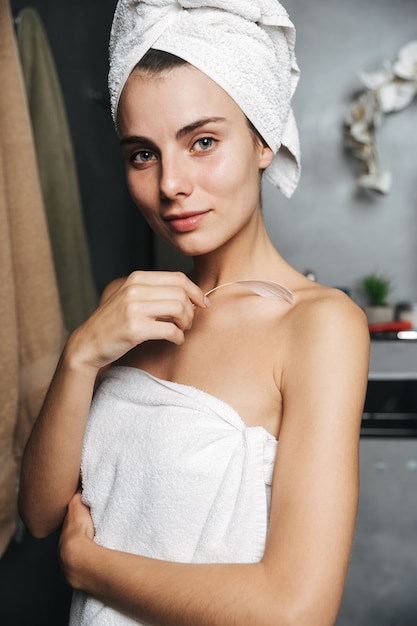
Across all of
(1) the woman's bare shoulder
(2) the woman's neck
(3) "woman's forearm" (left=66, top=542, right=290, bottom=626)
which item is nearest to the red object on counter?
(2) the woman's neck

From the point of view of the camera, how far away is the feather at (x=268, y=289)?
103 centimetres

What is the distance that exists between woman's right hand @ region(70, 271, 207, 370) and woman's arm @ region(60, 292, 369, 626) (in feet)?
0.51

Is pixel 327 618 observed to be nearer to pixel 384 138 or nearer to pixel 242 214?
pixel 242 214

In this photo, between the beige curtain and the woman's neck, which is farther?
the beige curtain

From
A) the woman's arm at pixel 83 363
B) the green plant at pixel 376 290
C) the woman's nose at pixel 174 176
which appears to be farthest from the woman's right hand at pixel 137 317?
the green plant at pixel 376 290

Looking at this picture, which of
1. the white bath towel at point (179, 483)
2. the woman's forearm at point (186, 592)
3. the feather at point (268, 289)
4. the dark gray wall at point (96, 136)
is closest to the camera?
the woman's forearm at point (186, 592)

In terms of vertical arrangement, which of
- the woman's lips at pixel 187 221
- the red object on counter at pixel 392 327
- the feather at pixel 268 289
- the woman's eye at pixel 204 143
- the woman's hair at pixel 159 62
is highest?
the woman's hair at pixel 159 62

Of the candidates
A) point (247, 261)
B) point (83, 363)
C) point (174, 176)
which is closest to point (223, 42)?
point (174, 176)

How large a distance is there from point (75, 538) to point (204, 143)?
558 mm

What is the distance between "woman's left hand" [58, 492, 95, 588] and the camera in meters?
0.96

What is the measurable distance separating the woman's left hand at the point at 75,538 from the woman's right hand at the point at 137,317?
221 mm

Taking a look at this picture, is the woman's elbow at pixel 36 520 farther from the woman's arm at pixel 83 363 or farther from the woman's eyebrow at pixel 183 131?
the woman's eyebrow at pixel 183 131

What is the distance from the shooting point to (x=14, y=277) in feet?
5.36

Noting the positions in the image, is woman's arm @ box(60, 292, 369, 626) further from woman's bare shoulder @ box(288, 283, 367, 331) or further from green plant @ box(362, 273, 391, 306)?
green plant @ box(362, 273, 391, 306)
